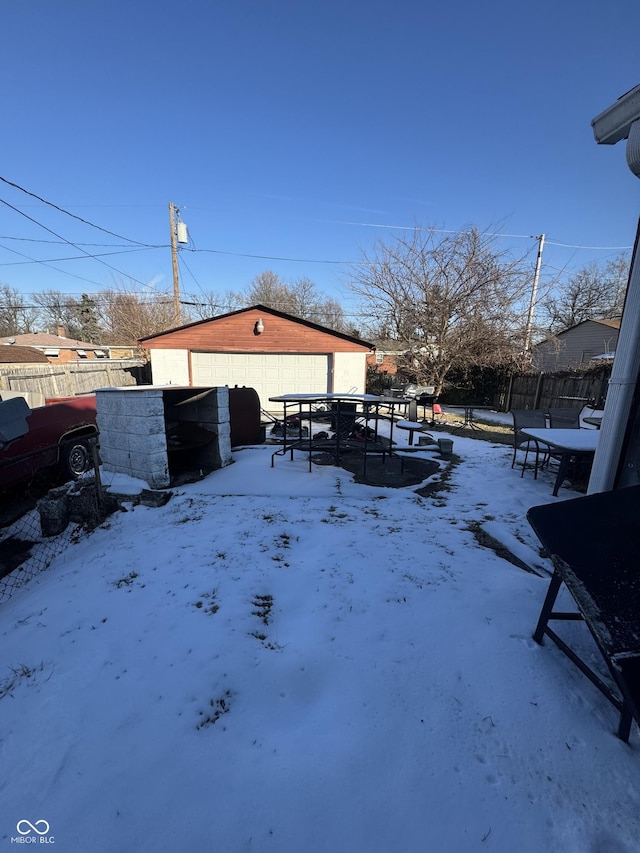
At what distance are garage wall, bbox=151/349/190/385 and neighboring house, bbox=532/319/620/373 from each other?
1472 cm

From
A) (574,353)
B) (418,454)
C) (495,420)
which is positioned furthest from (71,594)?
(574,353)

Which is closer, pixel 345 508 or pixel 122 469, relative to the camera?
pixel 345 508

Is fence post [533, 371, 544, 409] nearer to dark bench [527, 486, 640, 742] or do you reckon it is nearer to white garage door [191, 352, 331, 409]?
white garage door [191, 352, 331, 409]

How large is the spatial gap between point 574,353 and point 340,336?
15.4 metres

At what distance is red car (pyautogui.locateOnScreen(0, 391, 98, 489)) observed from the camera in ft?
16.4

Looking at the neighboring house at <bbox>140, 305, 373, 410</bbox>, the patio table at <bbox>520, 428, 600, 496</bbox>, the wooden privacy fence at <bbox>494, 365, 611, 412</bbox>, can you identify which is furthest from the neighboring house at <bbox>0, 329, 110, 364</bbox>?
the patio table at <bbox>520, 428, 600, 496</bbox>

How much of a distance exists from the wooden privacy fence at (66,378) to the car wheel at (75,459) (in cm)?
408

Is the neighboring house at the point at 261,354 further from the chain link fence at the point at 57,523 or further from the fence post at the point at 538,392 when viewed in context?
the chain link fence at the point at 57,523

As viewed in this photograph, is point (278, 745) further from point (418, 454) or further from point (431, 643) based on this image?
point (418, 454)

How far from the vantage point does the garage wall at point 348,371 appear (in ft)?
41.9

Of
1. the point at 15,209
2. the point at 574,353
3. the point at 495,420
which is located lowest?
the point at 495,420

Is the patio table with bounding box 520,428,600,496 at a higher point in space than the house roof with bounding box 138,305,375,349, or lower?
lower

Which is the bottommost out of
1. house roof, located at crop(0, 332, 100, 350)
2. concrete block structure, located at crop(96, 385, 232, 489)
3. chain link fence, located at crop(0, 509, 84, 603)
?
chain link fence, located at crop(0, 509, 84, 603)

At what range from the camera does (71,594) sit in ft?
8.71
